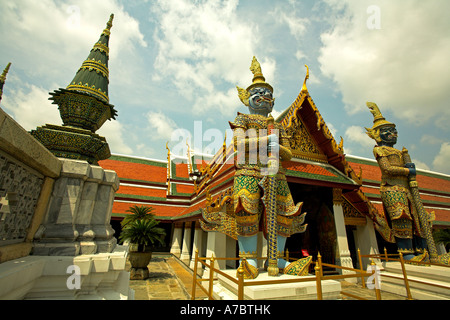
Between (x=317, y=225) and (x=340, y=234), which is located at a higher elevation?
(x=317, y=225)

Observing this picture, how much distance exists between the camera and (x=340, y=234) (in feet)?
21.5

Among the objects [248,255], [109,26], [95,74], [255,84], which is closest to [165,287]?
[248,255]

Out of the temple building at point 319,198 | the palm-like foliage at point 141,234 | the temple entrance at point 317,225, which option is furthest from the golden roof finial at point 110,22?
the temple entrance at point 317,225

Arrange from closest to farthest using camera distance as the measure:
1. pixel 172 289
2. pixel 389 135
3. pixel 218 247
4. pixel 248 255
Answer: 1. pixel 248 255
2. pixel 172 289
3. pixel 218 247
4. pixel 389 135

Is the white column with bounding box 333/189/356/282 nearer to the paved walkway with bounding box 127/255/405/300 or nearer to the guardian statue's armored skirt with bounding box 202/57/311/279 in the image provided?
the paved walkway with bounding box 127/255/405/300

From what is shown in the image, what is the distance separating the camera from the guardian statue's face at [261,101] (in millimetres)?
4310

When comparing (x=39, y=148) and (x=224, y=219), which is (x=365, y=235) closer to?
(x=224, y=219)

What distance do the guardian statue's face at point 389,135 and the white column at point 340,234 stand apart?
7.19 feet

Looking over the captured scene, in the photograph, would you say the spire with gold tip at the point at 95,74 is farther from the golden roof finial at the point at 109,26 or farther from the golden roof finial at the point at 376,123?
the golden roof finial at the point at 376,123

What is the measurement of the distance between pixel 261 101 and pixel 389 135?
528cm

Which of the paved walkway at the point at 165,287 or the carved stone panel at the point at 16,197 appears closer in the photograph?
the carved stone panel at the point at 16,197

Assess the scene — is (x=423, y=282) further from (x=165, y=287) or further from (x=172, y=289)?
(x=165, y=287)
